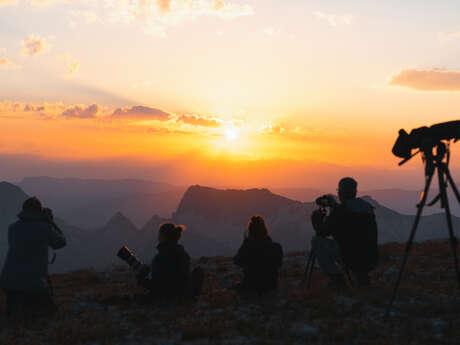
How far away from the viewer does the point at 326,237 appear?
10.3 m

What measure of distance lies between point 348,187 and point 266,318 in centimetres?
395

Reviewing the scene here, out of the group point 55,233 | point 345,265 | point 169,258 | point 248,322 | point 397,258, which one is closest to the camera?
point 248,322

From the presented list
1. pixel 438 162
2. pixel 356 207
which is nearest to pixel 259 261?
pixel 356 207

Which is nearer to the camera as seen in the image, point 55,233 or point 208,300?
point 55,233

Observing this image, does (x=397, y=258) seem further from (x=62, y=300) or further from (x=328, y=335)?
(x=62, y=300)

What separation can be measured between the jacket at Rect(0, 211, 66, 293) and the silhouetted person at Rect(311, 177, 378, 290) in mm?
6573

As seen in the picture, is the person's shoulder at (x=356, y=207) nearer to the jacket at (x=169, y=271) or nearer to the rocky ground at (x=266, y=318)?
the rocky ground at (x=266, y=318)

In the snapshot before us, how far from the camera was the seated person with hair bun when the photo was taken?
9703 mm

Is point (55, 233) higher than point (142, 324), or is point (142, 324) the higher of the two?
point (55, 233)

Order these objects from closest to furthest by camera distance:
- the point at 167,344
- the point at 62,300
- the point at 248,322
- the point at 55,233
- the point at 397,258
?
the point at 167,344 → the point at 248,322 → the point at 55,233 → the point at 62,300 → the point at 397,258

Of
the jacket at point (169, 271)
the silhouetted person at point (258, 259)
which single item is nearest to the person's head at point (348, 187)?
the silhouetted person at point (258, 259)

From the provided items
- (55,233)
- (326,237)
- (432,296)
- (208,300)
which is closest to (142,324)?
(208,300)

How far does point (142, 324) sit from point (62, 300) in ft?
13.4

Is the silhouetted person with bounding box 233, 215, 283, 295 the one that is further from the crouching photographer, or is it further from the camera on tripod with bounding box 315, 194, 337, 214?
the camera on tripod with bounding box 315, 194, 337, 214
